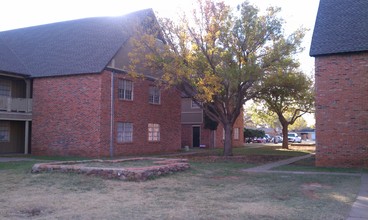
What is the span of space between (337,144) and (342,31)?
5.03m

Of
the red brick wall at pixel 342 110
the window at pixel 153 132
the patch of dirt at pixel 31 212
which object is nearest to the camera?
the patch of dirt at pixel 31 212

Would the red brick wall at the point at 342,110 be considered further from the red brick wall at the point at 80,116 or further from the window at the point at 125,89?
the window at the point at 125,89

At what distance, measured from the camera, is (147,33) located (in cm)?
2305

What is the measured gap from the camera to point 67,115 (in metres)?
23.4

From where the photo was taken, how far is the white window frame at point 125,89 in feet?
80.9

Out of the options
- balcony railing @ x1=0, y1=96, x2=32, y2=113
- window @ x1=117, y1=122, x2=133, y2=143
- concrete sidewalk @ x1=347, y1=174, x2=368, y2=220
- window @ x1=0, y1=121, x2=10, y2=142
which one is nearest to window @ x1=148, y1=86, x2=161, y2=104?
window @ x1=117, y1=122, x2=133, y2=143

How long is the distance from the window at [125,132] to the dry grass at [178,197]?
10718mm

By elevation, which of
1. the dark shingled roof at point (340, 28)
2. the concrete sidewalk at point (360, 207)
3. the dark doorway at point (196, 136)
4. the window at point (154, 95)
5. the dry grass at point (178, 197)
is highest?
the dark shingled roof at point (340, 28)

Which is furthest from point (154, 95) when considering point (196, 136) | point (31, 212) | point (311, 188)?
point (31, 212)

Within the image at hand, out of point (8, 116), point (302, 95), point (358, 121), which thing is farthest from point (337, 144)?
point (8, 116)

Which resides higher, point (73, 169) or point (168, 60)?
point (168, 60)

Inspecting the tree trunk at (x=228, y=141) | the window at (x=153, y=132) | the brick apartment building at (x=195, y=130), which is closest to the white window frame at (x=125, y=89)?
the window at (x=153, y=132)

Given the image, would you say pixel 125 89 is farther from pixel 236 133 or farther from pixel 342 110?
pixel 236 133

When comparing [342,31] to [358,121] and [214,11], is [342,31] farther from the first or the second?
[214,11]
